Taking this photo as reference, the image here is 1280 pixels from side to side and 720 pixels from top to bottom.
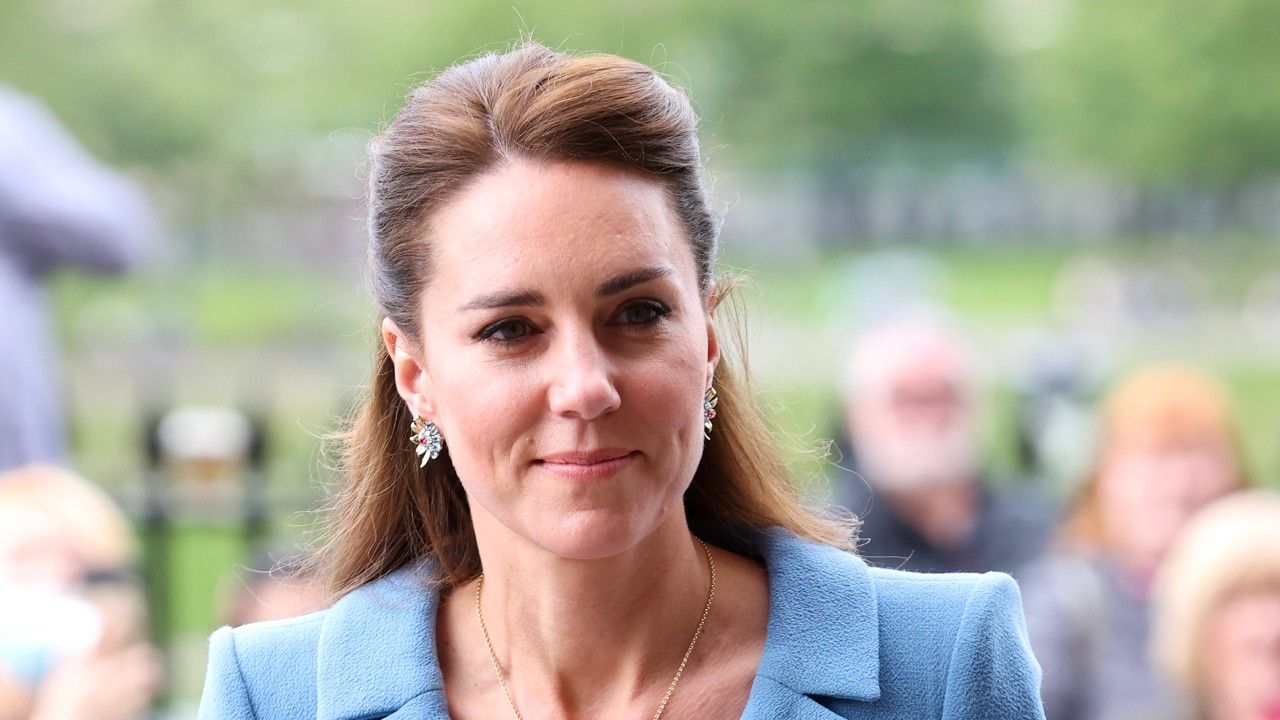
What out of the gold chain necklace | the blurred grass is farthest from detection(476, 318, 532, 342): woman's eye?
the blurred grass

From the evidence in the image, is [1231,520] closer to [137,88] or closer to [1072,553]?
[1072,553]

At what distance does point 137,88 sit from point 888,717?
1449 centimetres

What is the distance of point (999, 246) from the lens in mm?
20188

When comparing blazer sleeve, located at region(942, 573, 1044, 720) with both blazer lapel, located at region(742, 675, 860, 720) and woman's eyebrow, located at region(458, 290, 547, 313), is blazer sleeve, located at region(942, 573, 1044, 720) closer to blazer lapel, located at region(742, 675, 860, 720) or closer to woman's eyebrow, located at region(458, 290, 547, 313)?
blazer lapel, located at region(742, 675, 860, 720)

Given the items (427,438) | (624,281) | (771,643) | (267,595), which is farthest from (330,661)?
(267,595)

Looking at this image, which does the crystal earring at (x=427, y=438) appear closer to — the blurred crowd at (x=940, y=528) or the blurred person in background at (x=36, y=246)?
the blurred crowd at (x=940, y=528)

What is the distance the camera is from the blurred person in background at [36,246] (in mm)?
4426

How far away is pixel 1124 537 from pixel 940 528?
2.00ft

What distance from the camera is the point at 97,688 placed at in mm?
3768

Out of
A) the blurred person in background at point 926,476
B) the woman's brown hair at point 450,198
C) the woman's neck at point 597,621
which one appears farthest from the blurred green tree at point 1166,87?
the woman's neck at point 597,621

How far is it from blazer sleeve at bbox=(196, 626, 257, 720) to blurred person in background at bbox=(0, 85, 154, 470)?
2.44 m

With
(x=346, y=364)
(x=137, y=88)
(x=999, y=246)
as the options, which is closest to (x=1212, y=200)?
(x=999, y=246)

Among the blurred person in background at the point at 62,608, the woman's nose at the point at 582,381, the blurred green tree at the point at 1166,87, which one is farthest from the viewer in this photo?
the blurred green tree at the point at 1166,87

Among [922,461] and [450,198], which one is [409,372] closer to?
[450,198]
